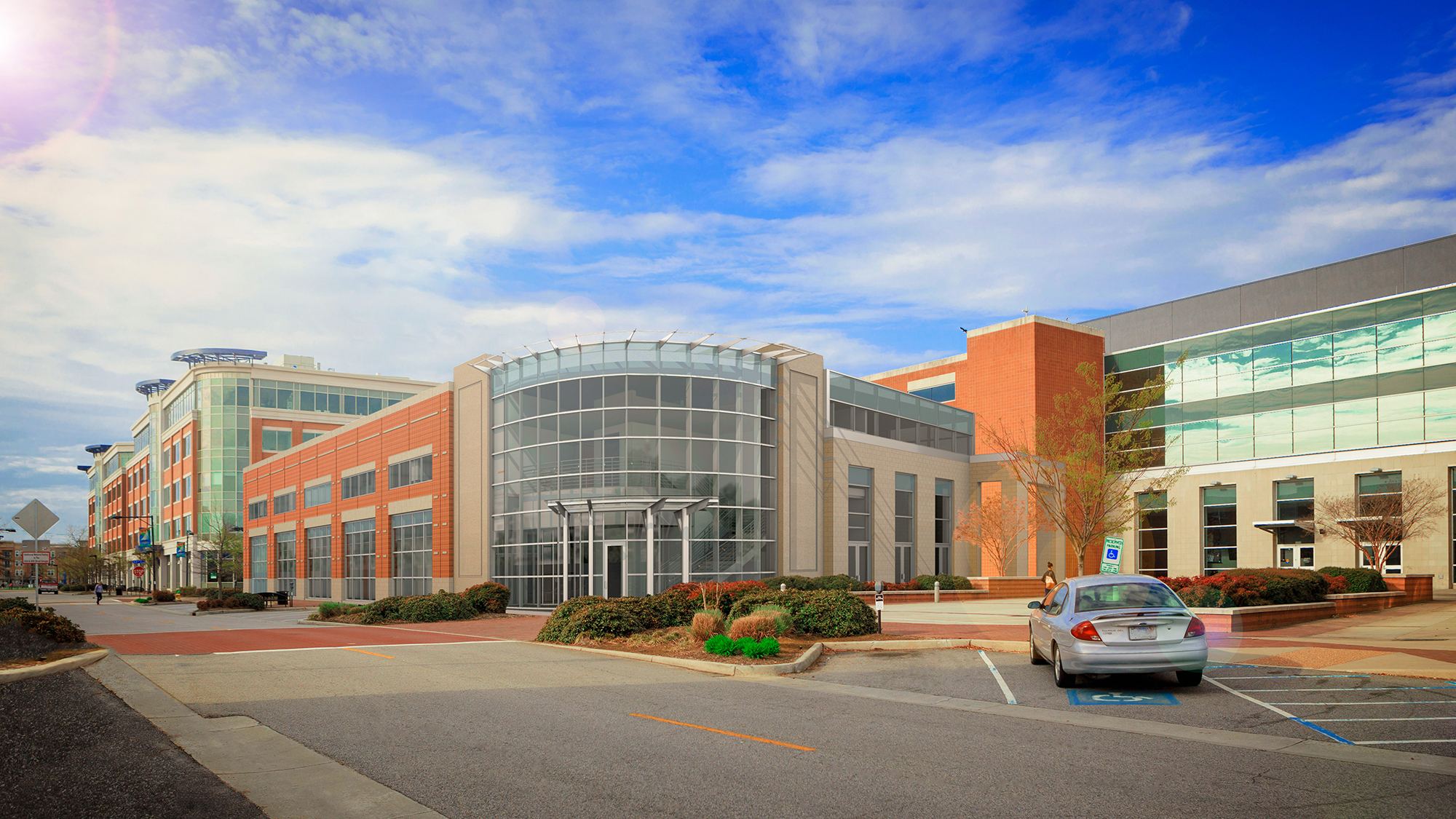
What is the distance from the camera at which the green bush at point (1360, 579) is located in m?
29.5

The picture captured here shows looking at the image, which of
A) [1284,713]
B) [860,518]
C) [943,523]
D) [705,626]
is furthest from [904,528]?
[1284,713]

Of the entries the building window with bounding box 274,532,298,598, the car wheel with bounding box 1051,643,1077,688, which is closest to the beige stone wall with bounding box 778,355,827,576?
the car wheel with bounding box 1051,643,1077,688

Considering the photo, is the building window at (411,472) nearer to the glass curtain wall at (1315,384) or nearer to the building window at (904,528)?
the building window at (904,528)

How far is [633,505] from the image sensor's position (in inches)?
1315

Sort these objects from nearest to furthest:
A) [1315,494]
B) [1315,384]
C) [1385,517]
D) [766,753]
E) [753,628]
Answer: [766,753]
[753,628]
[1385,517]
[1315,494]
[1315,384]

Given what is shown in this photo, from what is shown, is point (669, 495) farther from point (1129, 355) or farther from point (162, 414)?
point (162, 414)

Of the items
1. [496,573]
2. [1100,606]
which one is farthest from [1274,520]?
[1100,606]

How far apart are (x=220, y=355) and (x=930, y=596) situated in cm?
8393

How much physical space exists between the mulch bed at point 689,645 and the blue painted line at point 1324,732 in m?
7.80

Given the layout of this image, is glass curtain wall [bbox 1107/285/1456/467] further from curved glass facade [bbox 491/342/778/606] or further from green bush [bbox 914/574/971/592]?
curved glass facade [bbox 491/342/778/606]

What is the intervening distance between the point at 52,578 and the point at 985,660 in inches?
8011

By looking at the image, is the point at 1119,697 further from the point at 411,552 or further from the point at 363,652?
the point at 411,552

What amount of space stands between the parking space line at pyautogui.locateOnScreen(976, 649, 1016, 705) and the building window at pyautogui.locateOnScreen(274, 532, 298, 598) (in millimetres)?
58984

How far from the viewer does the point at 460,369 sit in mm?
43500
